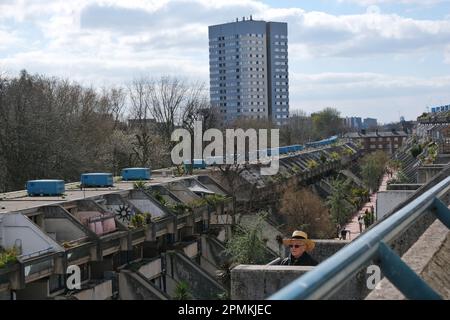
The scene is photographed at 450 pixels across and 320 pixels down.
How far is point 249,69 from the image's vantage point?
5802 inches

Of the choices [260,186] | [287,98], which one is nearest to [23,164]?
[260,186]

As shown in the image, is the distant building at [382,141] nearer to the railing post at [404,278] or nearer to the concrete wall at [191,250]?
the concrete wall at [191,250]

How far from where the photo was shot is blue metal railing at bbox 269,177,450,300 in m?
1.95

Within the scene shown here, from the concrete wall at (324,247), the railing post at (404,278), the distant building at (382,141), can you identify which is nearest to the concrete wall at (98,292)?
the concrete wall at (324,247)

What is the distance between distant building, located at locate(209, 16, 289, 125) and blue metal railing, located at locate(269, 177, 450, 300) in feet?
464

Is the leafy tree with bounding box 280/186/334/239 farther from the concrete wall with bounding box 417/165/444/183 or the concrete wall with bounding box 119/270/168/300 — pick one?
the concrete wall with bounding box 417/165/444/183

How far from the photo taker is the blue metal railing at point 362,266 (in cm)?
195

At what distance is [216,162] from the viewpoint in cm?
5203

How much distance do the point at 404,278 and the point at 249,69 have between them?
147 metres

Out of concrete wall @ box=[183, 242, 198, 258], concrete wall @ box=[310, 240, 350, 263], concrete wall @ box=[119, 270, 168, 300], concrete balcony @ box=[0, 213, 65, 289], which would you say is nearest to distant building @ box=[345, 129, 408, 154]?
concrete wall @ box=[183, 242, 198, 258]

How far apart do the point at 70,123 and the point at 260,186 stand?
15.7 m

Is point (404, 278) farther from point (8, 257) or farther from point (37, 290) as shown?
point (37, 290)
